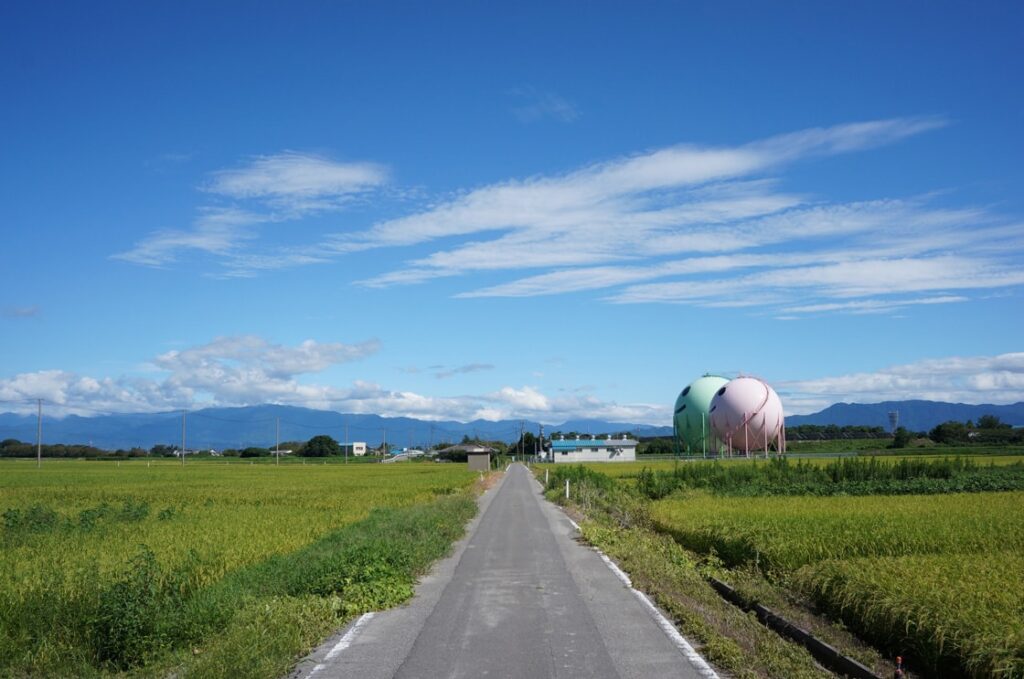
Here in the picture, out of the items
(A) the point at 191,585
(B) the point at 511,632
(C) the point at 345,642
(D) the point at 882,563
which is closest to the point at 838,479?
(D) the point at 882,563

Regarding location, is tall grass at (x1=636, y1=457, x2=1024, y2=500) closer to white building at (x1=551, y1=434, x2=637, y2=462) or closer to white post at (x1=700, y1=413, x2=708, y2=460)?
white post at (x1=700, y1=413, x2=708, y2=460)

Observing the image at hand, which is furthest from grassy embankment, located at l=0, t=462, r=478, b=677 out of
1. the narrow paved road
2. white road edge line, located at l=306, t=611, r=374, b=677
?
the narrow paved road

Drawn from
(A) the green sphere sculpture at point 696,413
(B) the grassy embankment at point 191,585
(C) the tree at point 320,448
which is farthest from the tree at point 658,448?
(B) the grassy embankment at point 191,585

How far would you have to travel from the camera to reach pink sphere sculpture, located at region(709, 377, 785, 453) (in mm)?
75125

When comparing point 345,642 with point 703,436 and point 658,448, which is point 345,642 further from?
point 658,448

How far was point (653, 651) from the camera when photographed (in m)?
8.96

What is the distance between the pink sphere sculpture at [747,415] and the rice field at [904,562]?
169 feet

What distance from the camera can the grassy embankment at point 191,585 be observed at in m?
8.62

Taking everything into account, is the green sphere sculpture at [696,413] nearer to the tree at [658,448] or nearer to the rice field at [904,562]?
the tree at [658,448]

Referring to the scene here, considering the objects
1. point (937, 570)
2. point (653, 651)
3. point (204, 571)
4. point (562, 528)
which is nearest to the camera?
point (653, 651)

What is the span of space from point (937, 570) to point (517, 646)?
5.71m

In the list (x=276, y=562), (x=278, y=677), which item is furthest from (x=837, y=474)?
(x=278, y=677)

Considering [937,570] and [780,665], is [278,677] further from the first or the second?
[937,570]

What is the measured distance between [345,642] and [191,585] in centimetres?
378
